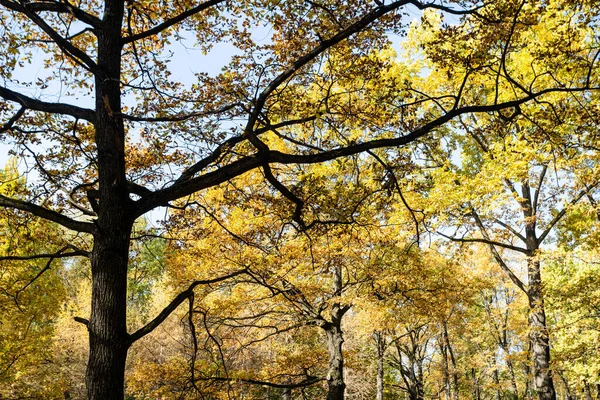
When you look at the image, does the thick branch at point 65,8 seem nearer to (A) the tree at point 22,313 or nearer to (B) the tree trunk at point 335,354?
(A) the tree at point 22,313

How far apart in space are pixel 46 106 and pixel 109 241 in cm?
157

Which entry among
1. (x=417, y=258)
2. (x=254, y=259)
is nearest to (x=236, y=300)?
(x=254, y=259)

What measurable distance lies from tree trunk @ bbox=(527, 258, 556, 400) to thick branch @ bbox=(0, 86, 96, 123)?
981cm

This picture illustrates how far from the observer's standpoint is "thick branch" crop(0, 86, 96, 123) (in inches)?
154

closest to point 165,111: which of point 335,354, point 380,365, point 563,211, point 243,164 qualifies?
→ point 243,164

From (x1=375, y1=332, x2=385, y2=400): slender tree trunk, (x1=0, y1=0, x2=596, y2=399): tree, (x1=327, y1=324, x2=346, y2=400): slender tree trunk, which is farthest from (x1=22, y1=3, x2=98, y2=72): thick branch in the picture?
(x1=375, y1=332, x2=385, y2=400): slender tree trunk

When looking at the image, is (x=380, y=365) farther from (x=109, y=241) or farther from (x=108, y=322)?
(x=109, y=241)

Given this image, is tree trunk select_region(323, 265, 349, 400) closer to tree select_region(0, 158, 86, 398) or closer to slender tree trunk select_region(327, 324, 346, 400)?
slender tree trunk select_region(327, 324, 346, 400)

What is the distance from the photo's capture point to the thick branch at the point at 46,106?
3.91 m

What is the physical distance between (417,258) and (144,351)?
19623 mm

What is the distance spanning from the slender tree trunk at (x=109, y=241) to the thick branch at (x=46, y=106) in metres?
0.16

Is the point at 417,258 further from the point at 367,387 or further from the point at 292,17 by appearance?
the point at 367,387

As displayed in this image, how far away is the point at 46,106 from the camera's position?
4160 mm

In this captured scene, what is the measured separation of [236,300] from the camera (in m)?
9.35
